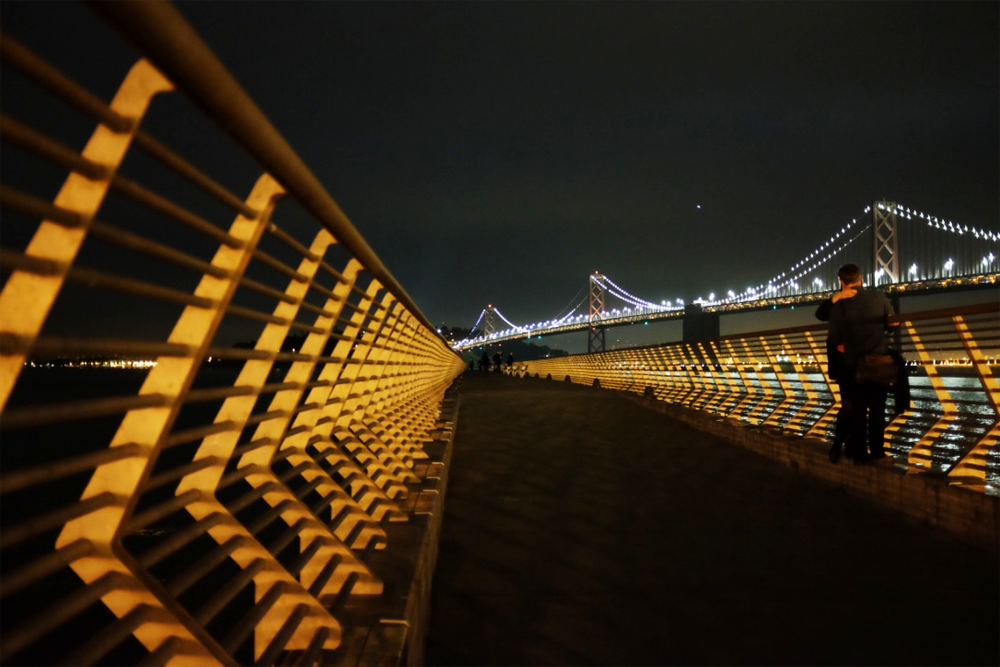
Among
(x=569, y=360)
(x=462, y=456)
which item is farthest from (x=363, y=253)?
(x=569, y=360)

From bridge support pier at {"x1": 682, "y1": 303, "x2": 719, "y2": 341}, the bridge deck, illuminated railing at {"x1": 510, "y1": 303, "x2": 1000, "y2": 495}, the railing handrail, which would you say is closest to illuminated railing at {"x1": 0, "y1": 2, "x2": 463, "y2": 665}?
the railing handrail

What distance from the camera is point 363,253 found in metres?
2.90

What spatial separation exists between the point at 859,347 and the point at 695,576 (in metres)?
2.22

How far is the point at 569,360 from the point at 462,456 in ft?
81.7

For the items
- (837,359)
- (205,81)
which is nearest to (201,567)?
(205,81)

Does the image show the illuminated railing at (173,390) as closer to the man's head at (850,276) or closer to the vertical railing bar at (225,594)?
the vertical railing bar at (225,594)

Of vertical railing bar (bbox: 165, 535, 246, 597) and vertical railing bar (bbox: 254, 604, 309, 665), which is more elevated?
vertical railing bar (bbox: 165, 535, 246, 597)

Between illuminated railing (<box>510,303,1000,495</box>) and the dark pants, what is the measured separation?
22 cm

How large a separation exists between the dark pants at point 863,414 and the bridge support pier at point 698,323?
4116 cm

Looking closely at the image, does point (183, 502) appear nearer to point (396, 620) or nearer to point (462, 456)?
point (396, 620)

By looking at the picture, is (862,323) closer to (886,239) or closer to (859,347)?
(859,347)

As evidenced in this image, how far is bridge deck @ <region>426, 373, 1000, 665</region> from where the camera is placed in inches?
120

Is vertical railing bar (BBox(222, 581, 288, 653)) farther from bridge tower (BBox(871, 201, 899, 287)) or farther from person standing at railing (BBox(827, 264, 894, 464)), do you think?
bridge tower (BBox(871, 201, 899, 287))

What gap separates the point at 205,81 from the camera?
125 cm
